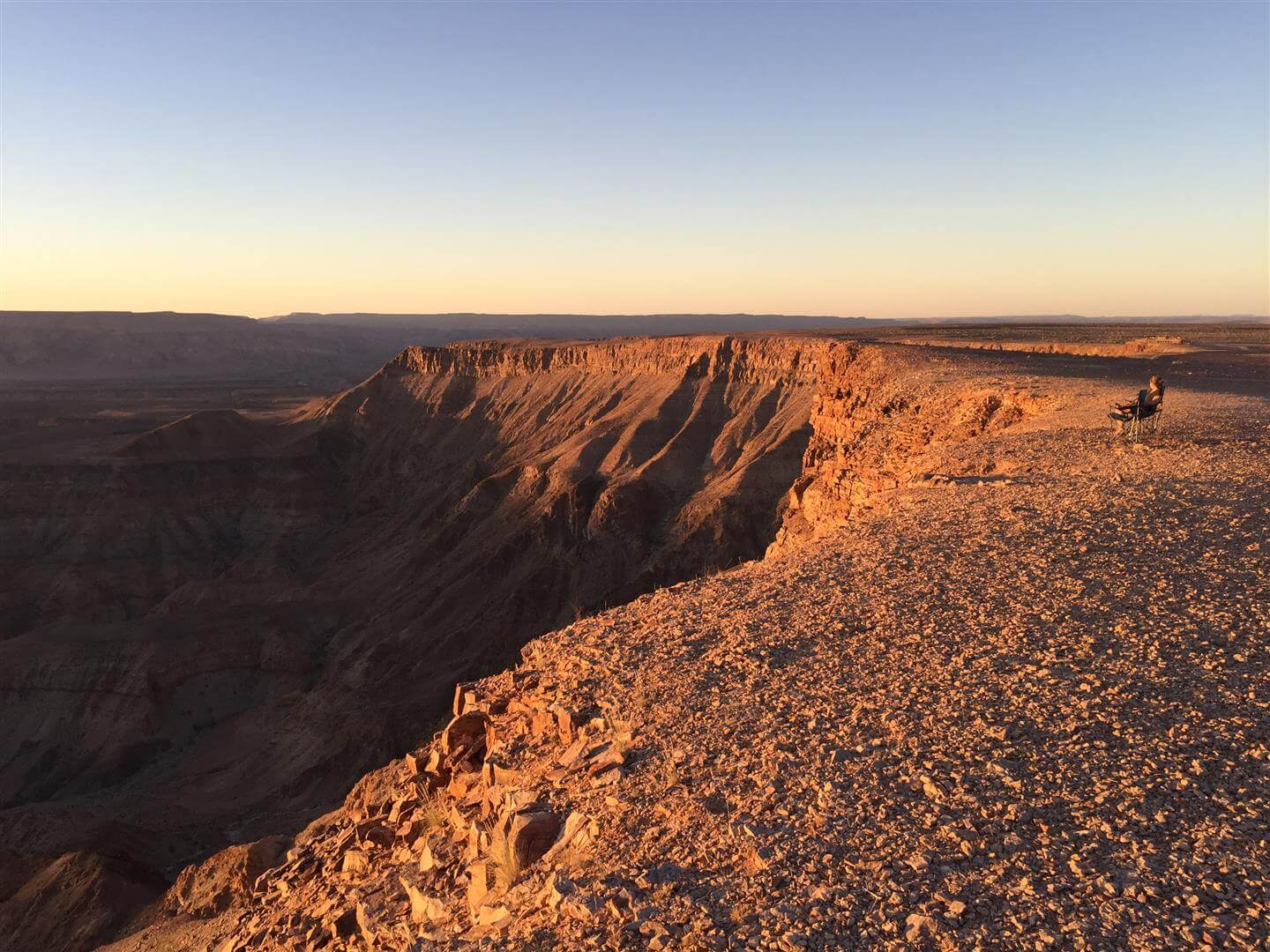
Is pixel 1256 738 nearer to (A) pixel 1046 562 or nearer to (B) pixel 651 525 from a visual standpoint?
(A) pixel 1046 562

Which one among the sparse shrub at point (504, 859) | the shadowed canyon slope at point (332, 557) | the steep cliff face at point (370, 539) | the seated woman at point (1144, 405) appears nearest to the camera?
the sparse shrub at point (504, 859)

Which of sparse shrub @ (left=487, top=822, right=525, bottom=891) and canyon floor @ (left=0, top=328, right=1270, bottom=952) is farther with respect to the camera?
sparse shrub @ (left=487, top=822, right=525, bottom=891)

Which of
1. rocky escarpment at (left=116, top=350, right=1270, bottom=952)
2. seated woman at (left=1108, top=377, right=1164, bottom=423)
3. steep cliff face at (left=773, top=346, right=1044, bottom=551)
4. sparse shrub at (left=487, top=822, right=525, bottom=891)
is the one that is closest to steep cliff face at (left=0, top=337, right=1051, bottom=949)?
steep cliff face at (left=773, top=346, right=1044, bottom=551)

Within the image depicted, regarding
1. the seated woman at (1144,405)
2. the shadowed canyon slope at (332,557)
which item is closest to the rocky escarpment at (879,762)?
the seated woman at (1144,405)

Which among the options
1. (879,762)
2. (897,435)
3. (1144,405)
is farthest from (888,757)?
(897,435)

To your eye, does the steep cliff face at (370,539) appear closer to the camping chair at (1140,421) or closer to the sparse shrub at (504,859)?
the camping chair at (1140,421)

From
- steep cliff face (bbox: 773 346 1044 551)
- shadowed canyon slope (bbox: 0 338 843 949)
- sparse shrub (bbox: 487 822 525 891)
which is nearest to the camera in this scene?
sparse shrub (bbox: 487 822 525 891)

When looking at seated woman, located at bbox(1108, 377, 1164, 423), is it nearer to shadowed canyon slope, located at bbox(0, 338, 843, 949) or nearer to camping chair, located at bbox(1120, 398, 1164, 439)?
camping chair, located at bbox(1120, 398, 1164, 439)

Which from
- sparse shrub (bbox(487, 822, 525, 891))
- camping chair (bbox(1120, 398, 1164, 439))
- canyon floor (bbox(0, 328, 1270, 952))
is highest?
camping chair (bbox(1120, 398, 1164, 439))
